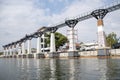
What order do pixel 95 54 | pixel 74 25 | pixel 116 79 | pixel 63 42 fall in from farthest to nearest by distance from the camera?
pixel 63 42, pixel 74 25, pixel 95 54, pixel 116 79

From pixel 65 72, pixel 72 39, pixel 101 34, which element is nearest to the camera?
pixel 65 72

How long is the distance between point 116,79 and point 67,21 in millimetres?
88600

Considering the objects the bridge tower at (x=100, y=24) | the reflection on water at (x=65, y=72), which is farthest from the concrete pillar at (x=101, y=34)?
the reflection on water at (x=65, y=72)

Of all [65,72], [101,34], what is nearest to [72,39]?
[101,34]

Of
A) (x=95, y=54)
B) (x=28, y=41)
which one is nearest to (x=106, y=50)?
(x=95, y=54)

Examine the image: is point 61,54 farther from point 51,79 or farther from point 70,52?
point 51,79

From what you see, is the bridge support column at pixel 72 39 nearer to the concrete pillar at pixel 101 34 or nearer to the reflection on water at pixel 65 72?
the concrete pillar at pixel 101 34

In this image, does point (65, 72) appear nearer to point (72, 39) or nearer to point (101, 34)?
point (101, 34)

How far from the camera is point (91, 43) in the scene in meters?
180

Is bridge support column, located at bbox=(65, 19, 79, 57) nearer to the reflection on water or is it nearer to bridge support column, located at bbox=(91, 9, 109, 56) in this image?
bridge support column, located at bbox=(91, 9, 109, 56)

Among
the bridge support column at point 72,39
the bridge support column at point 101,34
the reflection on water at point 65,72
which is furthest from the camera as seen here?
the bridge support column at point 72,39

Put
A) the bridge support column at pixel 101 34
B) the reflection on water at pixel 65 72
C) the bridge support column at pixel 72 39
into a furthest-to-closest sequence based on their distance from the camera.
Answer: the bridge support column at pixel 72 39 < the bridge support column at pixel 101 34 < the reflection on water at pixel 65 72

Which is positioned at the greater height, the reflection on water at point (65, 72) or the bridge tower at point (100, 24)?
the bridge tower at point (100, 24)

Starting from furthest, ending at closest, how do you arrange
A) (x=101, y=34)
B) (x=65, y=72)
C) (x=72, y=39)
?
1. (x=72, y=39)
2. (x=101, y=34)
3. (x=65, y=72)
